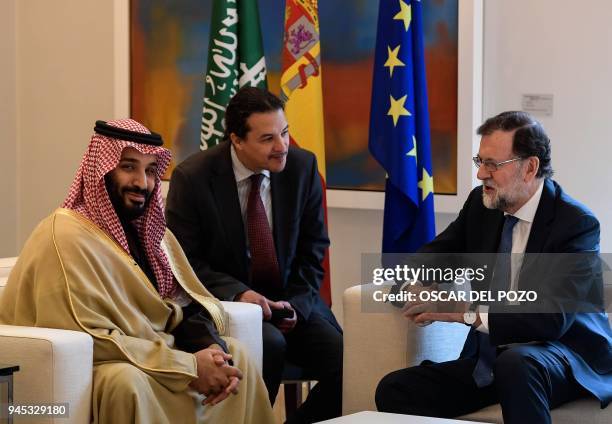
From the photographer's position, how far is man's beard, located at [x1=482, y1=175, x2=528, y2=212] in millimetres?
3752

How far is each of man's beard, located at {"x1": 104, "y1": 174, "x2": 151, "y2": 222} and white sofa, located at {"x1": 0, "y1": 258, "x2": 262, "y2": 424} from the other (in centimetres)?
53

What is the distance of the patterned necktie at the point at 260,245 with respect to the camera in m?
4.33

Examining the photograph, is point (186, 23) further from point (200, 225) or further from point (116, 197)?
point (116, 197)

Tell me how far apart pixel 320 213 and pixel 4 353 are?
1.74 metres

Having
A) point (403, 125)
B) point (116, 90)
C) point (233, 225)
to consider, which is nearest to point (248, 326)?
point (233, 225)

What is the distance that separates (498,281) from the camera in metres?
3.86

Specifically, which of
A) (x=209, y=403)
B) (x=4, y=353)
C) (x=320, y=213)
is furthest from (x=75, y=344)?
(x=320, y=213)

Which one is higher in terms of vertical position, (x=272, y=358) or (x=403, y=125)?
(x=403, y=125)

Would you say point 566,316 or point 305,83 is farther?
point 305,83

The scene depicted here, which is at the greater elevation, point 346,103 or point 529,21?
point 529,21

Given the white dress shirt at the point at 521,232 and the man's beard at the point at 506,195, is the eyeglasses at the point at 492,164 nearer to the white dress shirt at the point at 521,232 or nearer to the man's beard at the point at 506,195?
the man's beard at the point at 506,195

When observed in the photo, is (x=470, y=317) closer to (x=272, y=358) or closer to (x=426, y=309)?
(x=426, y=309)

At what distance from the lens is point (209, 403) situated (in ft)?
11.4

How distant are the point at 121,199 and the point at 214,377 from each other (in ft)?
2.27
